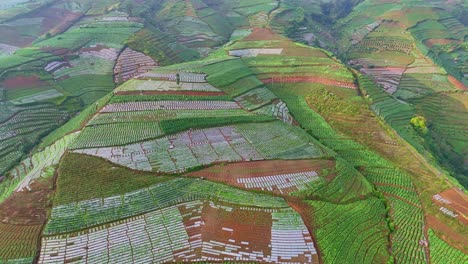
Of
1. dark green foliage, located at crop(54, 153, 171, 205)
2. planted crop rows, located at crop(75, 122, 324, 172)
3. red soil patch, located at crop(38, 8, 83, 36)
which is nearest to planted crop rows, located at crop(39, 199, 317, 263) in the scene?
dark green foliage, located at crop(54, 153, 171, 205)

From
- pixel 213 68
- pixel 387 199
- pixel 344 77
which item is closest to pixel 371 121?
pixel 344 77

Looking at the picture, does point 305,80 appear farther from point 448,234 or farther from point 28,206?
point 28,206

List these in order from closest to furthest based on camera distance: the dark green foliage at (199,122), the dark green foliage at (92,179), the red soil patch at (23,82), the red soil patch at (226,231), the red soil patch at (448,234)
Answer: the red soil patch at (226,231), the red soil patch at (448,234), the dark green foliage at (92,179), the dark green foliage at (199,122), the red soil patch at (23,82)

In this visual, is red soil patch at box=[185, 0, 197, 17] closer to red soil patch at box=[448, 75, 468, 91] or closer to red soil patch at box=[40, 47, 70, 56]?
red soil patch at box=[40, 47, 70, 56]

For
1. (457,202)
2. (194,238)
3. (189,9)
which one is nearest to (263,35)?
(189,9)

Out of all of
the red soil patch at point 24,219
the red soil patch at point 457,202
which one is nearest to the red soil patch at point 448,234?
the red soil patch at point 457,202

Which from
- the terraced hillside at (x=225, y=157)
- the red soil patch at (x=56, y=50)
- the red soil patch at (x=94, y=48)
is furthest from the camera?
the red soil patch at (x=94, y=48)

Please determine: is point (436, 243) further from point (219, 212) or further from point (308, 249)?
point (219, 212)

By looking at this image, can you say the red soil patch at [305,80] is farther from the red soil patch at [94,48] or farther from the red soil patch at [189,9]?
the red soil patch at [189,9]
